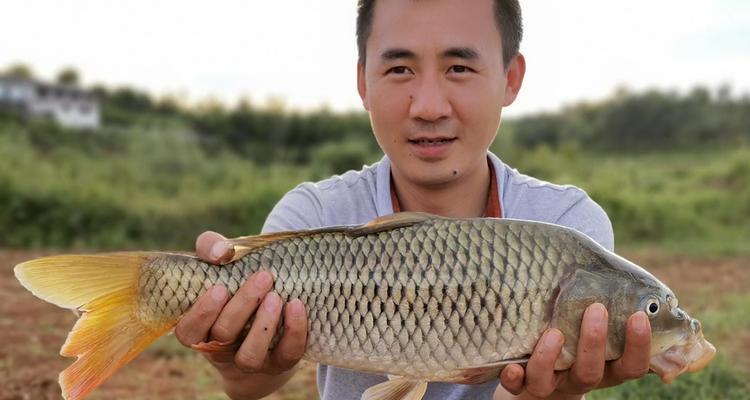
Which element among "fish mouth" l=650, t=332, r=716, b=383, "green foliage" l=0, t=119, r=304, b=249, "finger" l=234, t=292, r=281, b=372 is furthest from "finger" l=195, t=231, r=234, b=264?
"green foliage" l=0, t=119, r=304, b=249

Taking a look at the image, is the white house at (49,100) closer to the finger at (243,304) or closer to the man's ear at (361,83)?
the man's ear at (361,83)

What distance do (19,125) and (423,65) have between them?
27.2 metres

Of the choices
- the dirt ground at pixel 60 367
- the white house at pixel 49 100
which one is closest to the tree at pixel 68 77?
the white house at pixel 49 100

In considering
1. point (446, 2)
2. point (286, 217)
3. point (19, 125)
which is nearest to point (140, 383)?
point (286, 217)

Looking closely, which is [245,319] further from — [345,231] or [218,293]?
[345,231]

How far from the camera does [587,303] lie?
1555mm

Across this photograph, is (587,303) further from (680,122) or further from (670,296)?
(680,122)

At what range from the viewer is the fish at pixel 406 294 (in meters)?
1.57

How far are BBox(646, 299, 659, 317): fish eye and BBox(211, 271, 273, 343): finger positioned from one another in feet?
2.40

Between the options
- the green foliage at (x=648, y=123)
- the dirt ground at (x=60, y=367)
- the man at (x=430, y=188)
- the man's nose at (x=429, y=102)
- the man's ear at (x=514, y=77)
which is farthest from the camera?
the green foliage at (x=648, y=123)

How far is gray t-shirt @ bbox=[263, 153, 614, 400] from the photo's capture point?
2098 millimetres

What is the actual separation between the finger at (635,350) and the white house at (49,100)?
101ft

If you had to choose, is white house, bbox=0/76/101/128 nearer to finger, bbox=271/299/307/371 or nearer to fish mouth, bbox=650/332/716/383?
finger, bbox=271/299/307/371

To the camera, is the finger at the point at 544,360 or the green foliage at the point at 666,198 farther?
the green foliage at the point at 666,198
